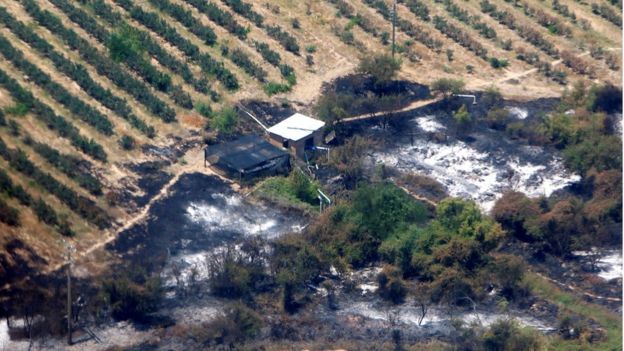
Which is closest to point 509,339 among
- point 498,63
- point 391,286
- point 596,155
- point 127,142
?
point 391,286

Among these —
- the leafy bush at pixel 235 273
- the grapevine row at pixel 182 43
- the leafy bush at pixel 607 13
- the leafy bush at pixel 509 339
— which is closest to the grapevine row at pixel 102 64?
the grapevine row at pixel 182 43

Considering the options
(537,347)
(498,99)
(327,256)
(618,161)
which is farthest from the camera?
(498,99)

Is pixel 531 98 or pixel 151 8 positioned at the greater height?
pixel 151 8

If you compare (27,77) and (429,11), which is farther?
(429,11)

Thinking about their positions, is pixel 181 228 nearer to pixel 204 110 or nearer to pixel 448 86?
pixel 204 110

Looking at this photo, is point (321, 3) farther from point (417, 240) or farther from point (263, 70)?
point (417, 240)

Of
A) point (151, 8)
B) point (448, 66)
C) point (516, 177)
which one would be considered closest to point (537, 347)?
point (516, 177)

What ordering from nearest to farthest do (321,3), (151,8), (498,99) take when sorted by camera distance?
(498,99) < (151,8) < (321,3)
